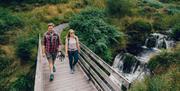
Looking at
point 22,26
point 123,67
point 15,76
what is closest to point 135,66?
point 123,67

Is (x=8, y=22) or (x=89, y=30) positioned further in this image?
(x=8, y=22)

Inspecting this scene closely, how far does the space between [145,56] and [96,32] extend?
11.9 ft

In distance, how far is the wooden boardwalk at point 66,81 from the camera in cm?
1053

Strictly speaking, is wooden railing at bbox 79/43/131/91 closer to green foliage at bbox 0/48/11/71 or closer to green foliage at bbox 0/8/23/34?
green foliage at bbox 0/48/11/71

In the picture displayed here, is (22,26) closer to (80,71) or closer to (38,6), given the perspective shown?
(38,6)

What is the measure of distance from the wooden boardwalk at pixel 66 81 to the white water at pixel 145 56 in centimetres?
469

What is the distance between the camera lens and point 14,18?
82.7 feet

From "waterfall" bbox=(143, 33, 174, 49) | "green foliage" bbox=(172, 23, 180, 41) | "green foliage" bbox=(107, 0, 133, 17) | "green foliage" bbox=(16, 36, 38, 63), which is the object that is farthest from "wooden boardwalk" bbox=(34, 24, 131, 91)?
"green foliage" bbox=(107, 0, 133, 17)

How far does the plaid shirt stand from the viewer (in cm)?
1067

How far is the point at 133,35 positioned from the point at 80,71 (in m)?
11.9

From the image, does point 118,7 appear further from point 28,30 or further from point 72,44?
point 72,44

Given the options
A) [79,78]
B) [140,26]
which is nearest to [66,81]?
[79,78]

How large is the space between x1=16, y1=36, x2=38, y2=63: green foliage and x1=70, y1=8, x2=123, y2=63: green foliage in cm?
301

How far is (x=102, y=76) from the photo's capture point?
9.59 metres
